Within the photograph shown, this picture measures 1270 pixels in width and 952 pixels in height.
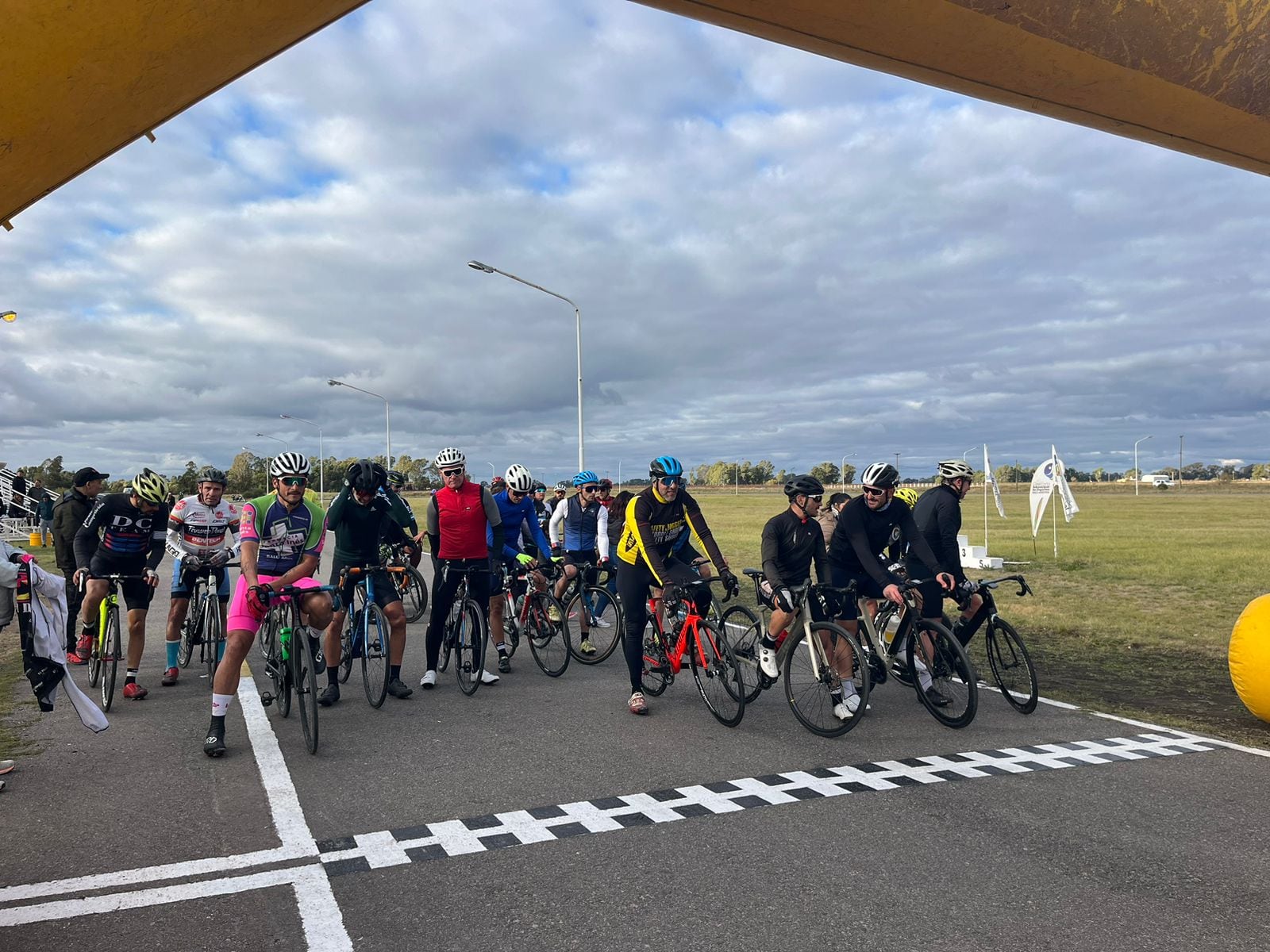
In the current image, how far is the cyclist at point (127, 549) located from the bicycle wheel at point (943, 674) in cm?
686

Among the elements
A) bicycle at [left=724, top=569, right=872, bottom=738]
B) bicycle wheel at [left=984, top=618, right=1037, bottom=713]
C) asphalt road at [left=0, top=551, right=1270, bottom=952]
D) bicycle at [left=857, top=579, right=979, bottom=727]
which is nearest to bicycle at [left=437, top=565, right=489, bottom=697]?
asphalt road at [left=0, top=551, right=1270, bottom=952]

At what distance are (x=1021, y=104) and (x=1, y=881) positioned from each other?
23.2 ft

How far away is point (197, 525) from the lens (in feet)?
27.7

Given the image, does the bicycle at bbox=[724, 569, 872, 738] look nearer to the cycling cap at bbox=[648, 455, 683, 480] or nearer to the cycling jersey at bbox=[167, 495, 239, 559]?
the cycling cap at bbox=[648, 455, 683, 480]

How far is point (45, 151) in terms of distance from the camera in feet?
12.2

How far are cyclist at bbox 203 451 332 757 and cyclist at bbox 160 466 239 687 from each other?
1.30 m

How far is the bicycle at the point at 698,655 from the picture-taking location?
6867 mm

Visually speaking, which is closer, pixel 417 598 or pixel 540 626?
pixel 540 626

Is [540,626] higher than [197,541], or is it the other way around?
[197,541]

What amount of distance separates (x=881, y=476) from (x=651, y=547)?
200 cm

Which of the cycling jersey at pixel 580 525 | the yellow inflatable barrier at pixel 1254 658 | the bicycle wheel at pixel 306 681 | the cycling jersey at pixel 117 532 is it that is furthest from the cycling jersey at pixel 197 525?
the yellow inflatable barrier at pixel 1254 658

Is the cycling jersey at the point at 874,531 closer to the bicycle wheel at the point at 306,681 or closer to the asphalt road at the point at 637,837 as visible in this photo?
the asphalt road at the point at 637,837

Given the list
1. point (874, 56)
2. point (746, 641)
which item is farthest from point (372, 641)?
point (874, 56)

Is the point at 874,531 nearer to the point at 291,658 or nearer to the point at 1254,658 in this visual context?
the point at 1254,658
